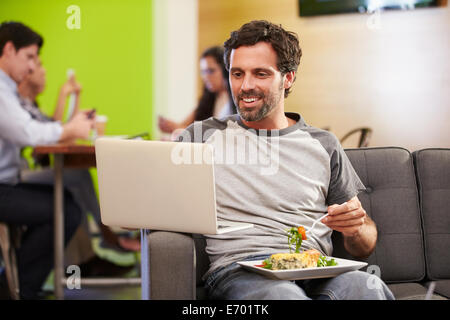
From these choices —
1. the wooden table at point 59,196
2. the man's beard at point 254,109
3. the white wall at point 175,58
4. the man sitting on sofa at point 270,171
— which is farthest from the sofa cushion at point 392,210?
the white wall at point 175,58

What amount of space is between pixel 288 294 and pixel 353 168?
2.16 ft

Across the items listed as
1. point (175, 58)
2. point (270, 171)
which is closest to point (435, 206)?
point (270, 171)

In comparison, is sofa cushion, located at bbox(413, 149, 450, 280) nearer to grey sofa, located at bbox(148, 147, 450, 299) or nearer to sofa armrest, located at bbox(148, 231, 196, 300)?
grey sofa, located at bbox(148, 147, 450, 299)

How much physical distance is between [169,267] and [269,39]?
2.34 ft

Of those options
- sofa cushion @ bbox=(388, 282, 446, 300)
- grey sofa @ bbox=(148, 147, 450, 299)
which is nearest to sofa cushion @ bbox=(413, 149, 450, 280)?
grey sofa @ bbox=(148, 147, 450, 299)

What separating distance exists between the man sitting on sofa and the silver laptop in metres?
0.21

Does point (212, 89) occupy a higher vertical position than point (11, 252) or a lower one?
higher

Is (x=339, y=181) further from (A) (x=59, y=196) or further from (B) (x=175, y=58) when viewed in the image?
(B) (x=175, y=58)

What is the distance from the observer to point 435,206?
6.17ft

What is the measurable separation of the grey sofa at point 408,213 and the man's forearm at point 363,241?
0.06m

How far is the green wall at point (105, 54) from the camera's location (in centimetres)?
499

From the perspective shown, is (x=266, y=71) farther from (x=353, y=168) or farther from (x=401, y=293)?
(x=401, y=293)

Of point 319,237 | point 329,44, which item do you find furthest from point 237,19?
point 319,237

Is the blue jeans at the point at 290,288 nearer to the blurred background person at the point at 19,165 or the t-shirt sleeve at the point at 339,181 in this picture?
the t-shirt sleeve at the point at 339,181
